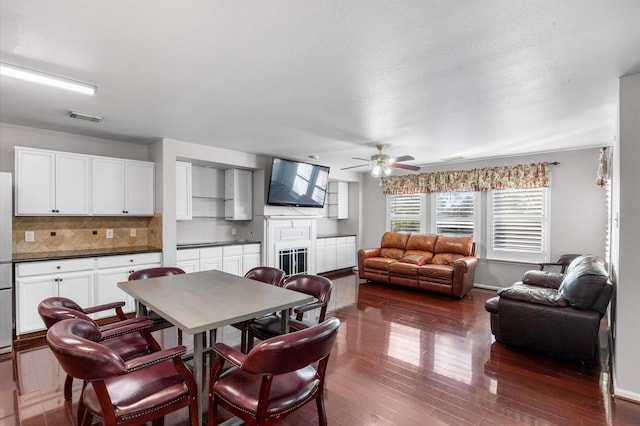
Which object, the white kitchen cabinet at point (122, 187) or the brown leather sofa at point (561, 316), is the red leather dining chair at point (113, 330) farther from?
the brown leather sofa at point (561, 316)

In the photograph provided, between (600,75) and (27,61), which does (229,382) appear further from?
(600,75)

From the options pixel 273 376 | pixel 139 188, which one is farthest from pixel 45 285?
pixel 273 376

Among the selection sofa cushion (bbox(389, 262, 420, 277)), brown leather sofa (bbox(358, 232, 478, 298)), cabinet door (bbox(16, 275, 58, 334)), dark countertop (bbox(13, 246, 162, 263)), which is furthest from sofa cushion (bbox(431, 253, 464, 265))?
cabinet door (bbox(16, 275, 58, 334))

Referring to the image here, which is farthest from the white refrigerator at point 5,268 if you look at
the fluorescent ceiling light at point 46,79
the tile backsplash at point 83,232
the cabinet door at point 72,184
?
the fluorescent ceiling light at point 46,79

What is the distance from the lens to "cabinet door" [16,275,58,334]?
3453mm

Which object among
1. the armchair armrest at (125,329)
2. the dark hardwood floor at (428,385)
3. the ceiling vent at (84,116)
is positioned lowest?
the dark hardwood floor at (428,385)

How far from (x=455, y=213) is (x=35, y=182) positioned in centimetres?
672

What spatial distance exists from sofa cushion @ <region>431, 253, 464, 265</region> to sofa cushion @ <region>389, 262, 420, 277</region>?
506 millimetres

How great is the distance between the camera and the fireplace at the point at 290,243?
18.9 feet

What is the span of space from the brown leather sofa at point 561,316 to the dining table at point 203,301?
2281 mm

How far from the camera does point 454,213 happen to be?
21.0 ft

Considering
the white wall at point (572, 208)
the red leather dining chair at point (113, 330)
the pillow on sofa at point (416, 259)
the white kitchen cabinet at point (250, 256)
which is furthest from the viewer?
the pillow on sofa at point (416, 259)

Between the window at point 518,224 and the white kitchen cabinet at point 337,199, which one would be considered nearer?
the window at point 518,224

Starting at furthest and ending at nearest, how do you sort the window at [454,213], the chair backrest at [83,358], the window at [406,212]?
the window at [406,212]
the window at [454,213]
the chair backrest at [83,358]
